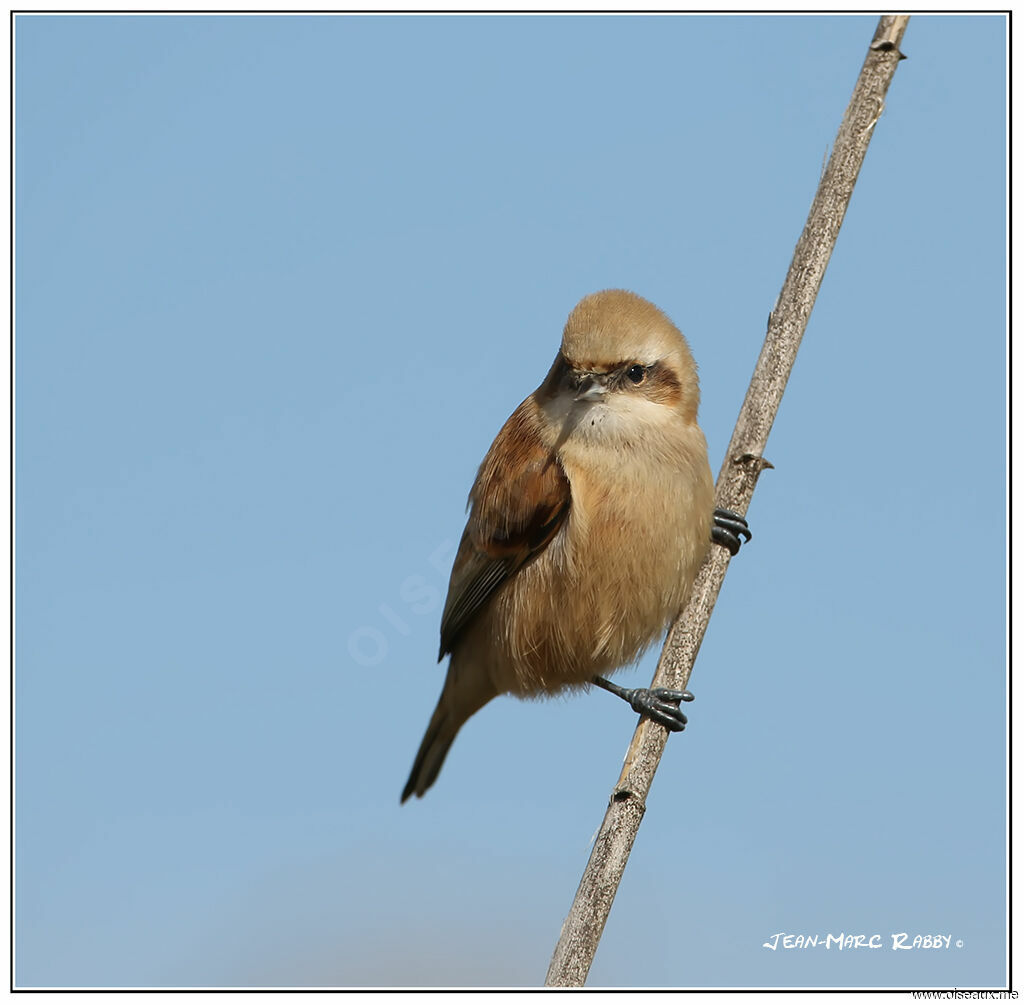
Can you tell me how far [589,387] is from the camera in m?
6.00

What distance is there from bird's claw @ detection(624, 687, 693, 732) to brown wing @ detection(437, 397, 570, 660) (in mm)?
1320

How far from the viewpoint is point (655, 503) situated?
6.03m

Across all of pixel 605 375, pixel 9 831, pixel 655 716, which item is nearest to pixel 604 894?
pixel 655 716

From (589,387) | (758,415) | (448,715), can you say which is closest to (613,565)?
(589,387)

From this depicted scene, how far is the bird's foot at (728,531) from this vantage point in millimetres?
5957

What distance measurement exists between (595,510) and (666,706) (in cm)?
125

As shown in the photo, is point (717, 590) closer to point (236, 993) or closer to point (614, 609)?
point (614, 609)

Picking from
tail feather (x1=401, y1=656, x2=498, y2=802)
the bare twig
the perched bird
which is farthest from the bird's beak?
tail feather (x1=401, y1=656, x2=498, y2=802)

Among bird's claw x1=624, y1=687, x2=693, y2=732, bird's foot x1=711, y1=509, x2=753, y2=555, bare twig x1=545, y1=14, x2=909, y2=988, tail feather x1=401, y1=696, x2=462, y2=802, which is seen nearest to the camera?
bare twig x1=545, y1=14, x2=909, y2=988

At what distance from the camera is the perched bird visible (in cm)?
601

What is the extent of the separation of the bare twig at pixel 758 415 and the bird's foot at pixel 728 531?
137 mm

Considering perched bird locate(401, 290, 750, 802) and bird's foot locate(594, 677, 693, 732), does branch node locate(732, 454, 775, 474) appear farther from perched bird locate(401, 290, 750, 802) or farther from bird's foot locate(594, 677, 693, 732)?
bird's foot locate(594, 677, 693, 732)

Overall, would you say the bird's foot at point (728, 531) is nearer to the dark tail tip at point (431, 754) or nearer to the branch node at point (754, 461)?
the branch node at point (754, 461)

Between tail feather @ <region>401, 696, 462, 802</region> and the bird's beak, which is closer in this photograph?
the bird's beak
